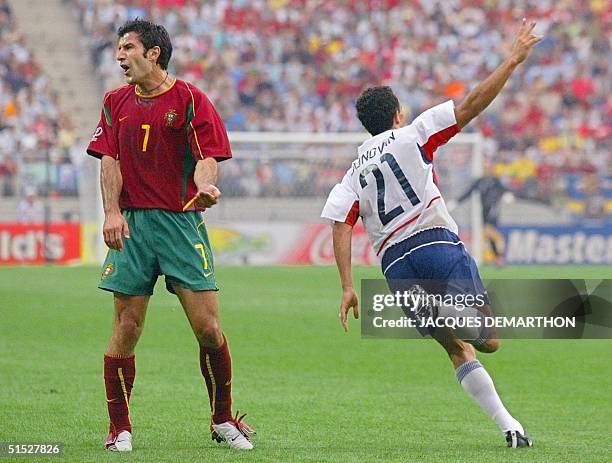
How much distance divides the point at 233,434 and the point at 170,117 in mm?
1700

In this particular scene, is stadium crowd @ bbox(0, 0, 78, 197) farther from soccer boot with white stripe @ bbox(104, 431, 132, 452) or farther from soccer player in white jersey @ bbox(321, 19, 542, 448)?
soccer boot with white stripe @ bbox(104, 431, 132, 452)

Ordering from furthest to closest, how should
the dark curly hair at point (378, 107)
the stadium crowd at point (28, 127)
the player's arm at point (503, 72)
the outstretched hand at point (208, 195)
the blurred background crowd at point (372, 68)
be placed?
the blurred background crowd at point (372, 68) < the stadium crowd at point (28, 127) < the dark curly hair at point (378, 107) < the outstretched hand at point (208, 195) < the player's arm at point (503, 72)

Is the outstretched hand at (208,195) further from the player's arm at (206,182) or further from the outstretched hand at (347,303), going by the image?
the outstretched hand at (347,303)

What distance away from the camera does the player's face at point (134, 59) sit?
6.74 m

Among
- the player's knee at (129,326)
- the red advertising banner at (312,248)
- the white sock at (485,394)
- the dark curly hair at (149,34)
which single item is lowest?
the red advertising banner at (312,248)

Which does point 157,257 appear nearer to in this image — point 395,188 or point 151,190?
point 151,190

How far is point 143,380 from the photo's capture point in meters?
9.98

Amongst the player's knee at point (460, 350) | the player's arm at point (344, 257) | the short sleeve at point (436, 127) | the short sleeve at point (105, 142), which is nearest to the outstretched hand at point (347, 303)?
the player's arm at point (344, 257)

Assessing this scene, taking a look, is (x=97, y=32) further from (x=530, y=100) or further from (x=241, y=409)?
(x=241, y=409)

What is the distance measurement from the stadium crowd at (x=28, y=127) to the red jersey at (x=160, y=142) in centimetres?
2016

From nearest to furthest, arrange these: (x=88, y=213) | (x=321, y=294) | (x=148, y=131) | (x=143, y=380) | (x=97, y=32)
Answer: (x=148, y=131) → (x=143, y=380) → (x=321, y=294) → (x=88, y=213) → (x=97, y=32)

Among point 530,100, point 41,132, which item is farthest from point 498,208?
point 41,132

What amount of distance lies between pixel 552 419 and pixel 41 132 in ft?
75.9

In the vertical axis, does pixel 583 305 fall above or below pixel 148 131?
below
